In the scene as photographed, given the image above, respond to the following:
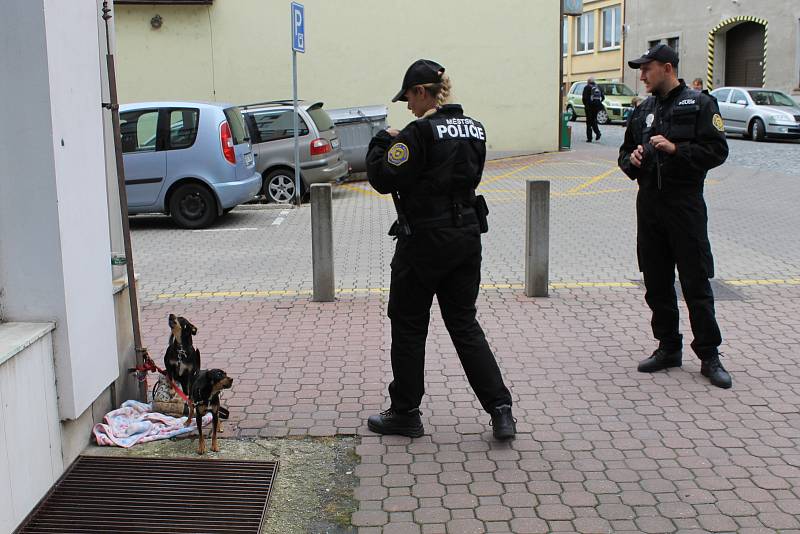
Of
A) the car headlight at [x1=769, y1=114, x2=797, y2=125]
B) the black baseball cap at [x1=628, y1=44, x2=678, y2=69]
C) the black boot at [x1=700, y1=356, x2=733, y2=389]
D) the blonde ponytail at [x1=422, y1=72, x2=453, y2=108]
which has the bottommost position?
the black boot at [x1=700, y1=356, x2=733, y2=389]

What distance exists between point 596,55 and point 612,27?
189 centimetres

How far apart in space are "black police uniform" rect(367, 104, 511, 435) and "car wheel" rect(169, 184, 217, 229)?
28.6ft

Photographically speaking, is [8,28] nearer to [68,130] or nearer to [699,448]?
[68,130]

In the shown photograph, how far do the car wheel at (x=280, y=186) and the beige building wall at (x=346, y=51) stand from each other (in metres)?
6.65

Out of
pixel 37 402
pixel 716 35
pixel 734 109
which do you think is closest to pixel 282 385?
pixel 37 402

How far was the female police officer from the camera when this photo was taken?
177 inches

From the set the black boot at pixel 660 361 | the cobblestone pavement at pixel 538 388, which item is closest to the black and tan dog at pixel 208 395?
the cobblestone pavement at pixel 538 388

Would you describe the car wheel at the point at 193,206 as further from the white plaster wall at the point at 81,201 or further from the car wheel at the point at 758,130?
the car wheel at the point at 758,130

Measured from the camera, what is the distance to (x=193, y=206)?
1308 cm

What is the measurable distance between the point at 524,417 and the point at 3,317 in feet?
9.19

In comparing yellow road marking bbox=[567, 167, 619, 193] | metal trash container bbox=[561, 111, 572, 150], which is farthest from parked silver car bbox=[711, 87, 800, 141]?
yellow road marking bbox=[567, 167, 619, 193]

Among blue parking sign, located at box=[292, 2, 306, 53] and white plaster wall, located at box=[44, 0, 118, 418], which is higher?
blue parking sign, located at box=[292, 2, 306, 53]

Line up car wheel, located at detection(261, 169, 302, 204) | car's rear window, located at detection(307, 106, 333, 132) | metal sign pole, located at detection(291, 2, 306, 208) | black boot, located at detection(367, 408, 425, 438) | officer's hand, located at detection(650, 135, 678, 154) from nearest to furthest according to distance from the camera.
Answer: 1. black boot, located at detection(367, 408, 425, 438)
2. officer's hand, located at detection(650, 135, 678, 154)
3. metal sign pole, located at detection(291, 2, 306, 208)
4. car wheel, located at detection(261, 169, 302, 204)
5. car's rear window, located at detection(307, 106, 333, 132)

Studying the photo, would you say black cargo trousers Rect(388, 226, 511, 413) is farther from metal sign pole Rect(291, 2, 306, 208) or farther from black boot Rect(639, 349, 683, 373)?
metal sign pole Rect(291, 2, 306, 208)
